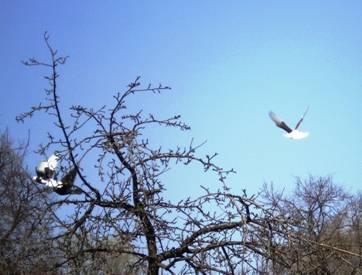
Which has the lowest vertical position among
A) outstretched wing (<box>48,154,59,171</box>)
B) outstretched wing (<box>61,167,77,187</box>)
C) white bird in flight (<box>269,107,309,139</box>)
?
outstretched wing (<box>61,167,77,187</box>)

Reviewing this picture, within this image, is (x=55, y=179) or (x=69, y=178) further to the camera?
(x=55, y=179)

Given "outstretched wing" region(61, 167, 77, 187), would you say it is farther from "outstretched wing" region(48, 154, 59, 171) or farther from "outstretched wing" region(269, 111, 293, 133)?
"outstretched wing" region(269, 111, 293, 133)

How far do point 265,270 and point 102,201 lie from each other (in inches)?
39.2

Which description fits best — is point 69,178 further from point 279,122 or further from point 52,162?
point 279,122

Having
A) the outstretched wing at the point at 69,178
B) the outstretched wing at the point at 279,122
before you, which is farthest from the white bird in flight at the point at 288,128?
the outstretched wing at the point at 69,178

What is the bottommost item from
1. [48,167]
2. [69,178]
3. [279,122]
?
[69,178]

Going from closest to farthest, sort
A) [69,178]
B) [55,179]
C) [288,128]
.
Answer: [69,178], [55,179], [288,128]

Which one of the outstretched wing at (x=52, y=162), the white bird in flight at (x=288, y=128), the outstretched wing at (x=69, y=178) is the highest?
the white bird in flight at (x=288, y=128)

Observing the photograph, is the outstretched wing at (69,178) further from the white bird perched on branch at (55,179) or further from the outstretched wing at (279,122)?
the outstretched wing at (279,122)

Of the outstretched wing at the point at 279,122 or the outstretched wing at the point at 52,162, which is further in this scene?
the outstretched wing at the point at 279,122

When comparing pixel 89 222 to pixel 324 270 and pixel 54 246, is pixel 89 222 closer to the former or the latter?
pixel 54 246

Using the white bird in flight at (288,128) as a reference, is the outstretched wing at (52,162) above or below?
below

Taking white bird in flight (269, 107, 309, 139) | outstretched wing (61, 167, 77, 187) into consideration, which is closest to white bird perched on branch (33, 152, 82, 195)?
outstretched wing (61, 167, 77, 187)

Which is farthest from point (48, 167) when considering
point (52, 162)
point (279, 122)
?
point (279, 122)
